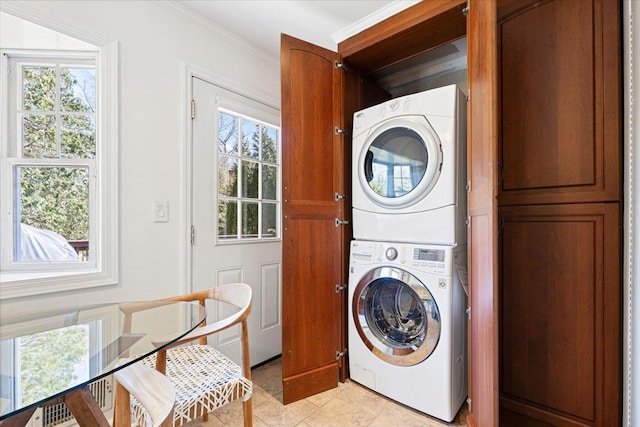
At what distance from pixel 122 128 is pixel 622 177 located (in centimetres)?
244

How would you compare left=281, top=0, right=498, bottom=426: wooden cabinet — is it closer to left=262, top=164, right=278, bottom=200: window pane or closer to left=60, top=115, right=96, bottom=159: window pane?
left=262, top=164, right=278, bottom=200: window pane

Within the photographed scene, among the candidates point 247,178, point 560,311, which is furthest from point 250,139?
point 560,311

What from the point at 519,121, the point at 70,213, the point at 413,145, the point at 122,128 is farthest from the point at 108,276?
the point at 519,121

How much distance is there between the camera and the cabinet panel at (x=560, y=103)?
4.42ft

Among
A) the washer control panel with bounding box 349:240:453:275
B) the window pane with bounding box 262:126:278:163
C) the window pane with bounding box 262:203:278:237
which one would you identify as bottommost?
the washer control panel with bounding box 349:240:453:275

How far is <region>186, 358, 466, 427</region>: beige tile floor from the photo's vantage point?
1563mm

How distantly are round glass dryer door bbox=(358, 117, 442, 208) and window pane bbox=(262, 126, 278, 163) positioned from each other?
0.86 meters

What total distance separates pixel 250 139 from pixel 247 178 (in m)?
0.30

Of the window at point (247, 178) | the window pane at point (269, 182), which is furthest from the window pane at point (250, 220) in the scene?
the window pane at point (269, 182)

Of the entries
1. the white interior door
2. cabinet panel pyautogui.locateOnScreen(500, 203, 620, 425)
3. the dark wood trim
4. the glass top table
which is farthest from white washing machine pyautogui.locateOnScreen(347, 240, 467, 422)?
the dark wood trim

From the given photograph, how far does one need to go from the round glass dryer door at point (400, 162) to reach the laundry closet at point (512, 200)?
0.21 meters

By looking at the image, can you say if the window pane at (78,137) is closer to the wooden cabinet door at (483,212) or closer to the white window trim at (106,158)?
the white window trim at (106,158)

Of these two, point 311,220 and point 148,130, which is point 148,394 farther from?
point 148,130

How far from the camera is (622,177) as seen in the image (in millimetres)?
1315
